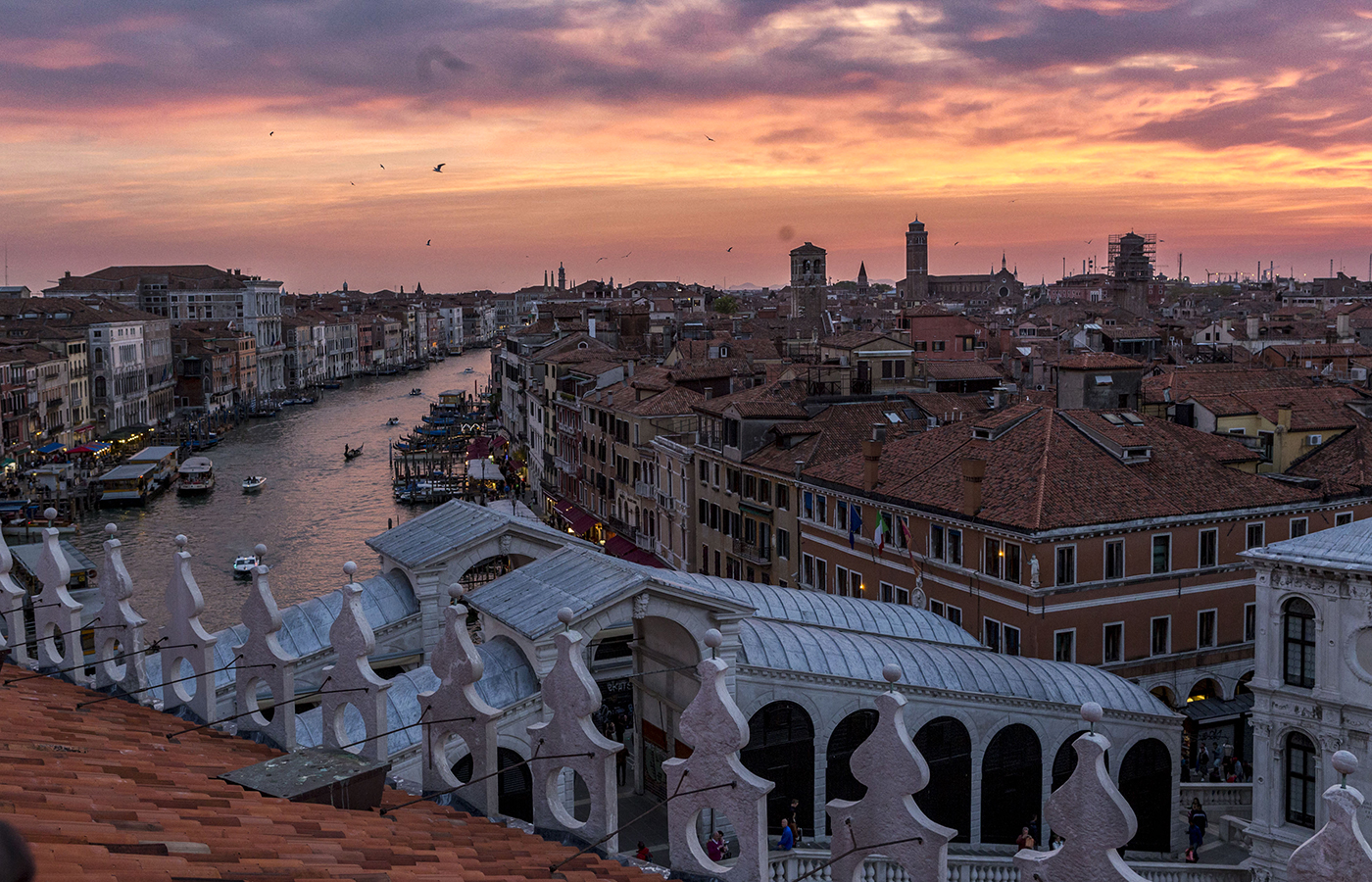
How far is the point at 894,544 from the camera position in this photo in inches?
907

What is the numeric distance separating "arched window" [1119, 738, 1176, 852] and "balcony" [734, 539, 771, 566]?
A: 11.4 m

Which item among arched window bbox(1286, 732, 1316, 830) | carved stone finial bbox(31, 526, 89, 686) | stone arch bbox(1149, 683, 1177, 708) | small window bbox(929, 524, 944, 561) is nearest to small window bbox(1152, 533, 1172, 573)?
stone arch bbox(1149, 683, 1177, 708)

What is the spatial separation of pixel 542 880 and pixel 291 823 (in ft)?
3.21

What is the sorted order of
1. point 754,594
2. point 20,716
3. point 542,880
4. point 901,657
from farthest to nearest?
point 754,594 → point 901,657 → point 20,716 → point 542,880

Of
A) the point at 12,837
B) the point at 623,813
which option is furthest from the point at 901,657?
the point at 12,837

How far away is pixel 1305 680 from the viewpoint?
627 inches

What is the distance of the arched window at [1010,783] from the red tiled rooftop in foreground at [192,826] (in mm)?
9864

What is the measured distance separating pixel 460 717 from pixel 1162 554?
16837mm

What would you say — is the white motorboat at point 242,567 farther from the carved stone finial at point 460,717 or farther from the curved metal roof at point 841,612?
the carved stone finial at point 460,717

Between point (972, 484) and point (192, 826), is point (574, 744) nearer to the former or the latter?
point (192, 826)

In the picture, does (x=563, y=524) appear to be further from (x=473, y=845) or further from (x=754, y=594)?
(x=473, y=845)

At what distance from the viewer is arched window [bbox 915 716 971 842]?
1498 cm

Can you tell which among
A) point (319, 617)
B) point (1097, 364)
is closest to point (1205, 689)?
point (1097, 364)

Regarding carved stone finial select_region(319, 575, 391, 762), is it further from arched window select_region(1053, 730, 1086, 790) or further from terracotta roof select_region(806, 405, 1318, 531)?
terracotta roof select_region(806, 405, 1318, 531)
